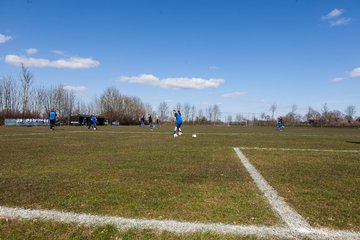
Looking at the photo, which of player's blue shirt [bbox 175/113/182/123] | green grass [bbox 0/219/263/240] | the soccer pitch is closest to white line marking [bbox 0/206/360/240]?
the soccer pitch

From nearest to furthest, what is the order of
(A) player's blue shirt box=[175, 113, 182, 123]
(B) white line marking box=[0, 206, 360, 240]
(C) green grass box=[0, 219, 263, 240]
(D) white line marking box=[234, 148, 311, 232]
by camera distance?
1. (C) green grass box=[0, 219, 263, 240]
2. (B) white line marking box=[0, 206, 360, 240]
3. (D) white line marking box=[234, 148, 311, 232]
4. (A) player's blue shirt box=[175, 113, 182, 123]

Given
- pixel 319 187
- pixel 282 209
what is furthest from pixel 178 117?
pixel 282 209

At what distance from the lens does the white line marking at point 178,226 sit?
3.20 m

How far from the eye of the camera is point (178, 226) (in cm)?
337

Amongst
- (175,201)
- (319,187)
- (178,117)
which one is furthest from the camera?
(178,117)

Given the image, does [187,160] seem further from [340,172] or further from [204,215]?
[204,215]

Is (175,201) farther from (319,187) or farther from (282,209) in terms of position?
(319,187)

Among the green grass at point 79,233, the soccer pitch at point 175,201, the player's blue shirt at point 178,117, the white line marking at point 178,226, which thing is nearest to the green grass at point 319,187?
the soccer pitch at point 175,201

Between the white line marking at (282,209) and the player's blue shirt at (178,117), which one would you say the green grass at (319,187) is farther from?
the player's blue shirt at (178,117)

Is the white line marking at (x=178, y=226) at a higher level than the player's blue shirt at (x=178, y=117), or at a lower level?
lower

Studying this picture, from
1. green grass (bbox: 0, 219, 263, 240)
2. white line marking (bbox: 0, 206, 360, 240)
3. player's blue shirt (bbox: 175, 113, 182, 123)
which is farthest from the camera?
player's blue shirt (bbox: 175, 113, 182, 123)

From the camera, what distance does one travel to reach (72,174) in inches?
249

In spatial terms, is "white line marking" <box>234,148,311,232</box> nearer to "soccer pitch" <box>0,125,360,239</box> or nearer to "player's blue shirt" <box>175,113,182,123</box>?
"soccer pitch" <box>0,125,360,239</box>

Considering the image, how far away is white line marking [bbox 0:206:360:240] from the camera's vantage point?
3.20 m
